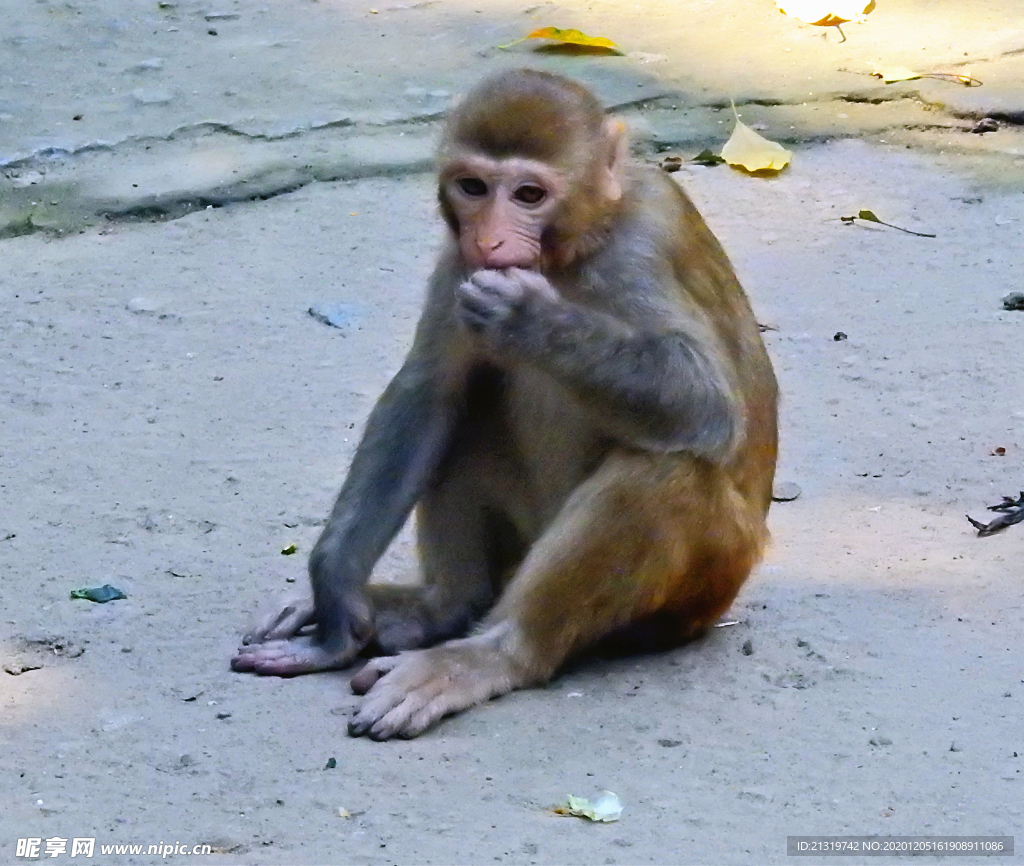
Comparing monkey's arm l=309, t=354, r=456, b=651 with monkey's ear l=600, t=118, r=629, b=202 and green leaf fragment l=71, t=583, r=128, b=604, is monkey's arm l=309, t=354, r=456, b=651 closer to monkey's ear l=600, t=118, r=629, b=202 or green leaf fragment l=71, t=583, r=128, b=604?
green leaf fragment l=71, t=583, r=128, b=604

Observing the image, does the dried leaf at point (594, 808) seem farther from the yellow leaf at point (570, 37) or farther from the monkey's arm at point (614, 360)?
the yellow leaf at point (570, 37)

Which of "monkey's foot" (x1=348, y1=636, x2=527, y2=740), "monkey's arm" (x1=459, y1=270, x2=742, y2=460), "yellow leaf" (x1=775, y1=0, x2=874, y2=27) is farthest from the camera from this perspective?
"yellow leaf" (x1=775, y1=0, x2=874, y2=27)

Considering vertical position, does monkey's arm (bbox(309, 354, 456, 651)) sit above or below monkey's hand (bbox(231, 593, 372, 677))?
above

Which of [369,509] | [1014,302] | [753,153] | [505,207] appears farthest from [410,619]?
[753,153]

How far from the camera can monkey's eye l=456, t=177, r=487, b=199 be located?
16.8 feet

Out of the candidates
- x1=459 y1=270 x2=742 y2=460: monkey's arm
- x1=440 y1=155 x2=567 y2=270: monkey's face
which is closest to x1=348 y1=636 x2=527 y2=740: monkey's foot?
x1=459 y1=270 x2=742 y2=460: monkey's arm

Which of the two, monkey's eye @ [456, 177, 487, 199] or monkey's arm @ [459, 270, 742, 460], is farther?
monkey's eye @ [456, 177, 487, 199]

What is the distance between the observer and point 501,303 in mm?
4930

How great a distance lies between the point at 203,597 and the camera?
5.77 metres

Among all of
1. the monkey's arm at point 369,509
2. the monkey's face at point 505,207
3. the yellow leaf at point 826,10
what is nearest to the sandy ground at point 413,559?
the monkey's arm at point 369,509

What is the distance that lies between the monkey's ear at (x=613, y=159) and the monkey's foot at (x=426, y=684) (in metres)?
1.41

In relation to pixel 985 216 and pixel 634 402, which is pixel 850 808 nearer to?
pixel 634 402

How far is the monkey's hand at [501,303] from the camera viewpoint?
16.2ft

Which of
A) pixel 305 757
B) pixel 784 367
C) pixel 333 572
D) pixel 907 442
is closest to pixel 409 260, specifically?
pixel 784 367
